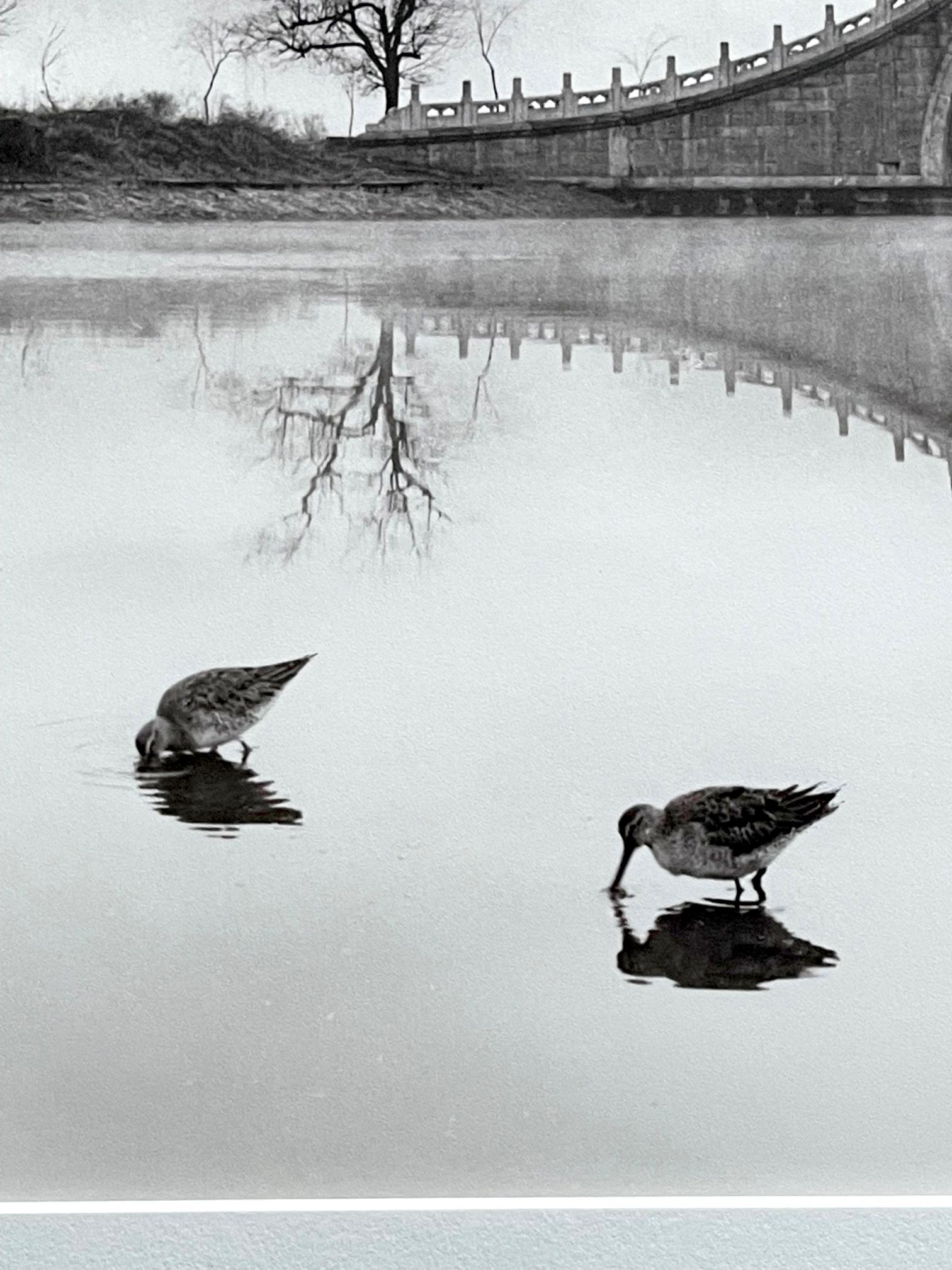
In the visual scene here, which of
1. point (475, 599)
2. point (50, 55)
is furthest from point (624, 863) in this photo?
point (50, 55)

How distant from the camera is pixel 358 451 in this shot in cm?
225

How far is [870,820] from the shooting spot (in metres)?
1.96

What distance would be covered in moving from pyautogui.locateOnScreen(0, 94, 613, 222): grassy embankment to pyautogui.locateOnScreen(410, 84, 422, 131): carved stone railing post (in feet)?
0.24

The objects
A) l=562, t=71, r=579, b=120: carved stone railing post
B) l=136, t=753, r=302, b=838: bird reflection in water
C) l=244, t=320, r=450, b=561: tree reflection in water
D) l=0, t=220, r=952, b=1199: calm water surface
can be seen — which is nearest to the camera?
l=0, t=220, r=952, b=1199: calm water surface

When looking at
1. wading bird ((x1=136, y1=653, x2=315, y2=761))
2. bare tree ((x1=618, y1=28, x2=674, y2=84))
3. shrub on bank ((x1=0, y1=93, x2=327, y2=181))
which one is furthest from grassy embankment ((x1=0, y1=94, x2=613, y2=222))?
wading bird ((x1=136, y1=653, x2=315, y2=761))

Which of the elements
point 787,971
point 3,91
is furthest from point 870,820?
point 3,91

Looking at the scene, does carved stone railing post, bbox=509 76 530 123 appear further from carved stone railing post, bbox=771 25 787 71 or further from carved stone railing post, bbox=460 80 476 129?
carved stone railing post, bbox=771 25 787 71

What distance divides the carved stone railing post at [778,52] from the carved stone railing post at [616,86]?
0.19 m

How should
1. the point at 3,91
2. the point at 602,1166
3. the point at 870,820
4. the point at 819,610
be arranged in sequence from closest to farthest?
the point at 602,1166, the point at 870,820, the point at 819,610, the point at 3,91

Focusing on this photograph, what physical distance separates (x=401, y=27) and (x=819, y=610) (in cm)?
91

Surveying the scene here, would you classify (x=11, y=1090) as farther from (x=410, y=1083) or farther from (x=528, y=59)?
(x=528, y=59)

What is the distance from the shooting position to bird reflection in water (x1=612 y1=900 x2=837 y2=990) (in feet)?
6.16

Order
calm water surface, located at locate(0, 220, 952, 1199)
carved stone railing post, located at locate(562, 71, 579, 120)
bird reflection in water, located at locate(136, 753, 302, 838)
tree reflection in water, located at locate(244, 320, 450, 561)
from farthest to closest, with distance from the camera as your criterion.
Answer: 1. carved stone railing post, located at locate(562, 71, 579, 120)
2. tree reflection in water, located at locate(244, 320, 450, 561)
3. bird reflection in water, located at locate(136, 753, 302, 838)
4. calm water surface, located at locate(0, 220, 952, 1199)

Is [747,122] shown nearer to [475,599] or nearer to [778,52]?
[778,52]
